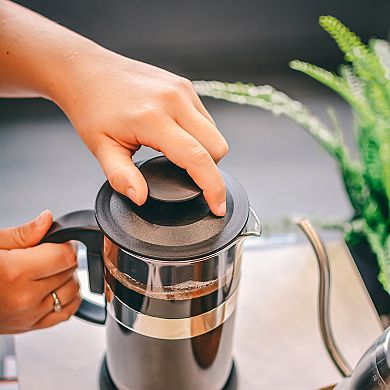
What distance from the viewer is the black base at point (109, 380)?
2.53 feet

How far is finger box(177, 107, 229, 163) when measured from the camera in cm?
65

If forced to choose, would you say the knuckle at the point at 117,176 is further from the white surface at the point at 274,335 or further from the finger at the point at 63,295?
the white surface at the point at 274,335

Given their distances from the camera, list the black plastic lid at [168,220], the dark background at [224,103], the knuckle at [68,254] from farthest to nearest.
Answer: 1. the dark background at [224,103]
2. the knuckle at [68,254]
3. the black plastic lid at [168,220]

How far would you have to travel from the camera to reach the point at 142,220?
0.59m

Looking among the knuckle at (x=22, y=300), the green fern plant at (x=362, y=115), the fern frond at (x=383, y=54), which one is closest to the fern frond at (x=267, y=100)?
the green fern plant at (x=362, y=115)

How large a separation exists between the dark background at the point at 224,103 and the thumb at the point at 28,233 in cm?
44

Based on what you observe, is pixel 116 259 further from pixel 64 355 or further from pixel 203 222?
pixel 64 355

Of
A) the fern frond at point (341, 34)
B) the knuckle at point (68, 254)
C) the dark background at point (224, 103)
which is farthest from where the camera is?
the dark background at point (224, 103)

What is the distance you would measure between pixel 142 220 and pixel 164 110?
0.39 feet

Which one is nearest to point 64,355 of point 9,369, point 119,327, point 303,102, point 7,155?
point 9,369

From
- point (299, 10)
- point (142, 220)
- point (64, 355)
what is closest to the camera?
point (142, 220)

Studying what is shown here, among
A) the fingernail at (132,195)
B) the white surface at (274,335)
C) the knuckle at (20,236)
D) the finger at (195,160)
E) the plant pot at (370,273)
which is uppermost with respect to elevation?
the finger at (195,160)

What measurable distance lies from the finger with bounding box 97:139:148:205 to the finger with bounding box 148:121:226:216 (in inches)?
1.4

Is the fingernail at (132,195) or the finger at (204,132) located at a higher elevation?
the finger at (204,132)
